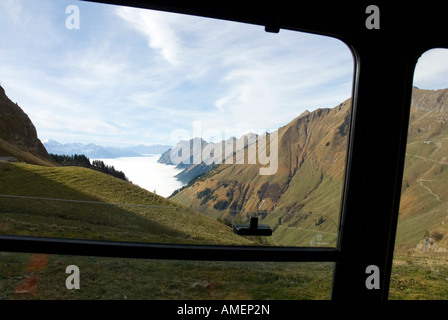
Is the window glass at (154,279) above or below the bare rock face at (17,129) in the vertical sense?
below

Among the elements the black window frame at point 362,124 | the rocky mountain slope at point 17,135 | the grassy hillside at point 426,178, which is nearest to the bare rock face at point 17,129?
the rocky mountain slope at point 17,135

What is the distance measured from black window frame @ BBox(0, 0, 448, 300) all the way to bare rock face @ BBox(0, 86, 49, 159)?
55 cm

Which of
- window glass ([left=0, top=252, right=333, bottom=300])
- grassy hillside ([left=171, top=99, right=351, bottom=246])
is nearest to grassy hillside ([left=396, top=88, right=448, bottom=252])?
grassy hillside ([left=171, top=99, right=351, bottom=246])

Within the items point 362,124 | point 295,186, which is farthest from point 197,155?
point 362,124

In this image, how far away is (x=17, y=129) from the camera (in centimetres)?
169

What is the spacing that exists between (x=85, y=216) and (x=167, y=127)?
0.78 metres

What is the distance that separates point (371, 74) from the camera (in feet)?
5.29

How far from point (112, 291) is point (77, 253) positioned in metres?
0.37

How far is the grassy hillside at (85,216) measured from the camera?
1677 millimetres

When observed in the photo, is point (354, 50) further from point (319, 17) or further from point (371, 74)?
point (319, 17)

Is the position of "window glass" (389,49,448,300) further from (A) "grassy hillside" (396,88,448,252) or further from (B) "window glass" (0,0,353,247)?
(B) "window glass" (0,0,353,247)

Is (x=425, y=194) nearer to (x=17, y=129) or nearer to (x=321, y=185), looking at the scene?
(x=321, y=185)

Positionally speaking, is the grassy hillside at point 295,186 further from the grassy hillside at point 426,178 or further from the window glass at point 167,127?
the grassy hillside at point 426,178
